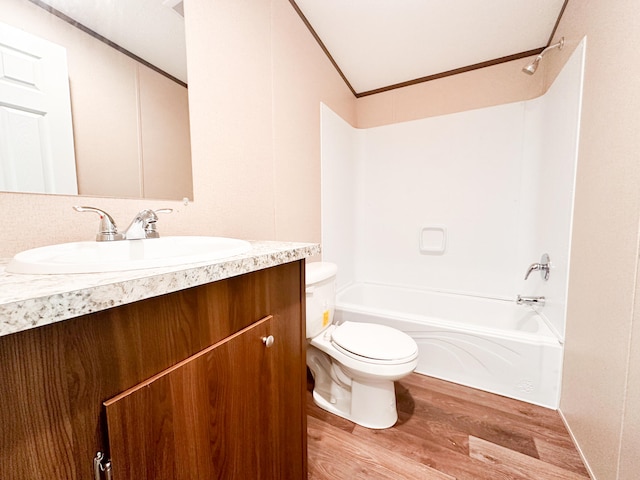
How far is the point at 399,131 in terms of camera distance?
8.00ft

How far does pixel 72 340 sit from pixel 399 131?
8.54 feet

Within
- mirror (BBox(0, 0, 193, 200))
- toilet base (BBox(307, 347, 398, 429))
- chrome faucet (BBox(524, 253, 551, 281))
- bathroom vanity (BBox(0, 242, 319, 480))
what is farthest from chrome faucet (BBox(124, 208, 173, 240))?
chrome faucet (BBox(524, 253, 551, 281))

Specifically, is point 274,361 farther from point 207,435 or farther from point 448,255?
point 448,255

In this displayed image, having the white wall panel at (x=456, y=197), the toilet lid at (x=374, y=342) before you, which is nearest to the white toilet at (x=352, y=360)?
the toilet lid at (x=374, y=342)

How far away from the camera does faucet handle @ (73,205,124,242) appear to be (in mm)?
745

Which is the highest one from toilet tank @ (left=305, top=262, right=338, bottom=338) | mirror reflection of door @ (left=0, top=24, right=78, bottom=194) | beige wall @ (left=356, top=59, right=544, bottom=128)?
beige wall @ (left=356, top=59, right=544, bottom=128)

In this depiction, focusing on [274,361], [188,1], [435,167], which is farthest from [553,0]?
[274,361]

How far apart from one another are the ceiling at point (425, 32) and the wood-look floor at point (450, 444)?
231 centimetres

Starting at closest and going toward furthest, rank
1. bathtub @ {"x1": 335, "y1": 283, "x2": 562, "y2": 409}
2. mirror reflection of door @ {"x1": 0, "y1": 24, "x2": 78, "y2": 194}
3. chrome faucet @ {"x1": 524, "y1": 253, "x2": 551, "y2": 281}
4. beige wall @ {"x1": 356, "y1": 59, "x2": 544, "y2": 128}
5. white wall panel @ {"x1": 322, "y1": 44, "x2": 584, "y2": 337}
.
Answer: mirror reflection of door @ {"x1": 0, "y1": 24, "x2": 78, "y2": 194} → bathtub @ {"x1": 335, "y1": 283, "x2": 562, "y2": 409} → chrome faucet @ {"x1": 524, "y1": 253, "x2": 551, "y2": 281} → white wall panel @ {"x1": 322, "y1": 44, "x2": 584, "y2": 337} → beige wall @ {"x1": 356, "y1": 59, "x2": 544, "y2": 128}

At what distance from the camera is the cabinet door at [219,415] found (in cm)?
43

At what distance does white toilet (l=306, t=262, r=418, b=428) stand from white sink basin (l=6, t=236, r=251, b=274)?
601 millimetres

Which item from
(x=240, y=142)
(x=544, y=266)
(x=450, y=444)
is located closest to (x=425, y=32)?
(x=240, y=142)

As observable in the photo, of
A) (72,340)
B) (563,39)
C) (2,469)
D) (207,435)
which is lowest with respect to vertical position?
Answer: (207,435)

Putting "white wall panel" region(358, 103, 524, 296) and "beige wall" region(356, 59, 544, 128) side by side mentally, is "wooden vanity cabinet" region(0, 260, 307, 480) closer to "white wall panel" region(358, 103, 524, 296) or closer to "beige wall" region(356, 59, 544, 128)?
"white wall panel" region(358, 103, 524, 296)
